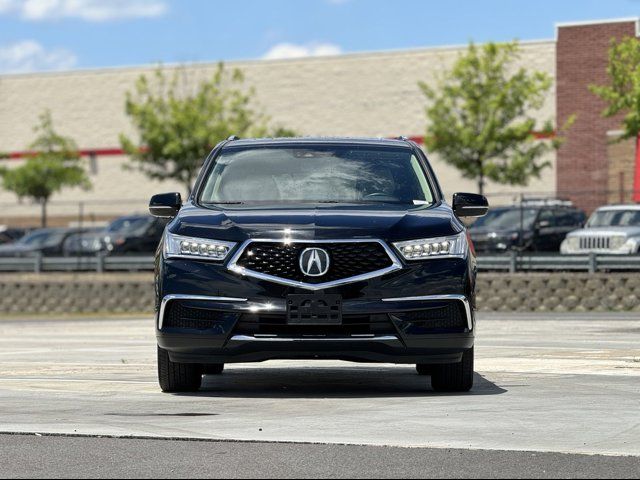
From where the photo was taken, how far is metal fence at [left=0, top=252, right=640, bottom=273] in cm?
2902

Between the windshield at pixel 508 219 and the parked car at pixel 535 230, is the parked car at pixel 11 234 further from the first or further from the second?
the parked car at pixel 535 230

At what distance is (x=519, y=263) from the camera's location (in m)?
30.2

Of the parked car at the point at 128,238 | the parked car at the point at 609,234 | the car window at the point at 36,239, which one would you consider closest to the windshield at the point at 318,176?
the parked car at the point at 609,234

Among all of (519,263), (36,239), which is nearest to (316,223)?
(519,263)

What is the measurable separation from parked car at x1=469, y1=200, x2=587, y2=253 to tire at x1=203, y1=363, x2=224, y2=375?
A: 804 inches

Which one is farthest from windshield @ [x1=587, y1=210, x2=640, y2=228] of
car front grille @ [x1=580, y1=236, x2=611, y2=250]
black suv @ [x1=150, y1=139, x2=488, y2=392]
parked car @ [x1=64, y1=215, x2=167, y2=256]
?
black suv @ [x1=150, y1=139, x2=488, y2=392]

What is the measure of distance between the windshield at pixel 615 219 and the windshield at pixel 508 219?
1.83 m

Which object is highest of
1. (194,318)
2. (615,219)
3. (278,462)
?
(194,318)

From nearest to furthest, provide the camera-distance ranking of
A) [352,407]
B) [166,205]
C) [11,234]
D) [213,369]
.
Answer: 1. [352,407]
2. [166,205]
3. [213,369]
4. [11,234]

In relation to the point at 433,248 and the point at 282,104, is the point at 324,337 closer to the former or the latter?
the point at 433,248

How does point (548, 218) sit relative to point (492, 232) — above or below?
above

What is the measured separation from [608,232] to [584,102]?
992 inches

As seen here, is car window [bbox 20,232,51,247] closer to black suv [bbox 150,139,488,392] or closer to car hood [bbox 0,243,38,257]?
car hood [bbox 0,243,38,257]

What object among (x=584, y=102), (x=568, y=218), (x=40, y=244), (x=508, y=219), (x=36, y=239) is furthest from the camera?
(x=584, y=102)
